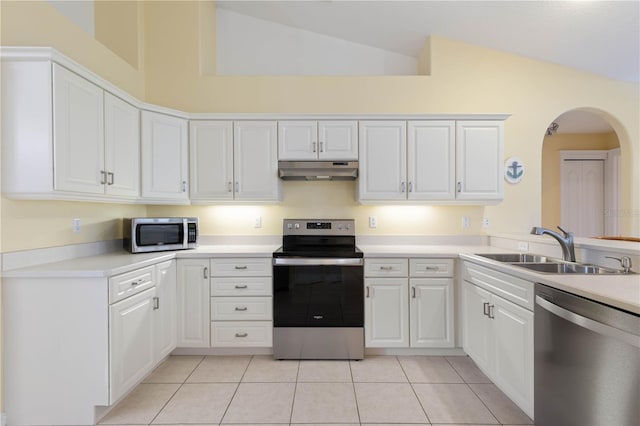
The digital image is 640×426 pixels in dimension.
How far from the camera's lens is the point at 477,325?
Result: 237cm

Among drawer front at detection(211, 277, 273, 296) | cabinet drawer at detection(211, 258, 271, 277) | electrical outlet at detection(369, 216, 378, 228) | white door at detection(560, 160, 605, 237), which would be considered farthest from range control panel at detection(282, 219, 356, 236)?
white door at detection(560, 160, 605, 237)

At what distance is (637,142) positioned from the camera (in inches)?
128

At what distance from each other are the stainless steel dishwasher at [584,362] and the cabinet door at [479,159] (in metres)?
1.48

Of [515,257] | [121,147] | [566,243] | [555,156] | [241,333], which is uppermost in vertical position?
[555,156]

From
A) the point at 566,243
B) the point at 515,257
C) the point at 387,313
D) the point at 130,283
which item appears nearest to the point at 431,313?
the point at 387,313

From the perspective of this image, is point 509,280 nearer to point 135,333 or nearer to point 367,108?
point 367,108

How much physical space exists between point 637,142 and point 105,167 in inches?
194

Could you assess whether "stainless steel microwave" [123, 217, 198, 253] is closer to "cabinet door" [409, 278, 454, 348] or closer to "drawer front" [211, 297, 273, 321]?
"drawer front" [211, 297, 273, 321]

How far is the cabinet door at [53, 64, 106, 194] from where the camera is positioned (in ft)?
6.18

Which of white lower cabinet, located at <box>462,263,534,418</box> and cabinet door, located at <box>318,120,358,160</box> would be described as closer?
white lower cabinet, located at <box>462,263,534,418</box>

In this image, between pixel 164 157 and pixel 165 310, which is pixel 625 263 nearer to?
pixel 165 310

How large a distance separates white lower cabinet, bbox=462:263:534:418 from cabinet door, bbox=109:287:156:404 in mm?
2408

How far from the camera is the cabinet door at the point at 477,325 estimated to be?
2.22 meters

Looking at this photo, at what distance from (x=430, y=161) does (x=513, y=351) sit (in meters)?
1.71
